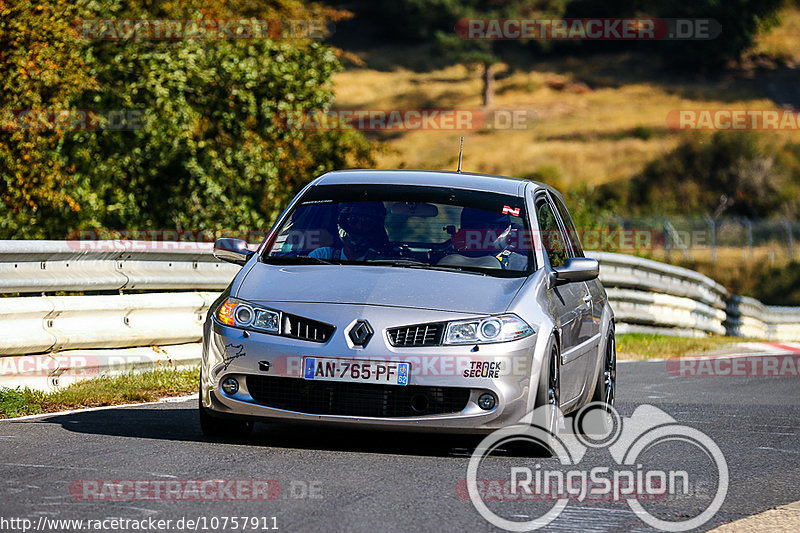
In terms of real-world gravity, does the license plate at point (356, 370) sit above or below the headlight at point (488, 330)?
below

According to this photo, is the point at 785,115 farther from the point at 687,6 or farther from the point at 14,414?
the point at 14,414

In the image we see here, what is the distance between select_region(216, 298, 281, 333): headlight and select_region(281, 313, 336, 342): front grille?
0.05 m

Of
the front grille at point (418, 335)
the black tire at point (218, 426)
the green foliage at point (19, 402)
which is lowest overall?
the green foliage at point (19, 402)

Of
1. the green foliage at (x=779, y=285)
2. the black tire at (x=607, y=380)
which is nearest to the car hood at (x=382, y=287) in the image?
the black tire at (x=607, y=380)

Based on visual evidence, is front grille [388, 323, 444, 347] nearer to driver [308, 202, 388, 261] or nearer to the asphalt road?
the asphalt road

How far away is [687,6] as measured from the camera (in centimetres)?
8750

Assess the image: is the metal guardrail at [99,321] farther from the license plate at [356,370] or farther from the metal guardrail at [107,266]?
the license plate at [356,370]

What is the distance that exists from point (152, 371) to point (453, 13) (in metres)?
84.1

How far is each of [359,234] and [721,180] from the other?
6166cm

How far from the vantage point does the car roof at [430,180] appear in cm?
814

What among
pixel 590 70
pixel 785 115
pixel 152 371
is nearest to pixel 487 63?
pixel 590 70

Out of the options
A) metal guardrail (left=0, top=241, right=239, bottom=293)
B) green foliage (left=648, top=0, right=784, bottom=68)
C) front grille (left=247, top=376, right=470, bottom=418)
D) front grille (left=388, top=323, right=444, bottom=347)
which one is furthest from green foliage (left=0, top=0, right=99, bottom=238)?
green foliage (left=648, top=0, right=784, bottom=68)

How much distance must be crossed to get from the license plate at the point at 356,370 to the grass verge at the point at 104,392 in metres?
2.40

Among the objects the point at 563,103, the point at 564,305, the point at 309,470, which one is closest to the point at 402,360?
the point at 309,470
